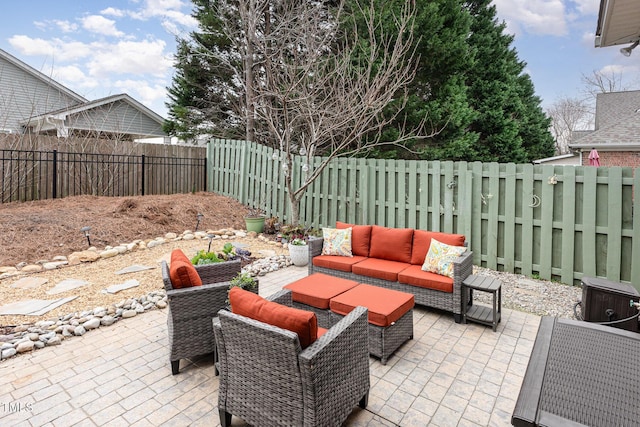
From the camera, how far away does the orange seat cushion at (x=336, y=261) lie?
4355 millimetres

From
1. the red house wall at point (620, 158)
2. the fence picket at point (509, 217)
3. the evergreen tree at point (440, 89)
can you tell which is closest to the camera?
the fence picket at point (509, 217)

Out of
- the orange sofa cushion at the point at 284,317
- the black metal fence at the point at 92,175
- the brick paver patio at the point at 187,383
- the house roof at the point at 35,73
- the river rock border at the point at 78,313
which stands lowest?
the brick paver patio at the point at 187,383

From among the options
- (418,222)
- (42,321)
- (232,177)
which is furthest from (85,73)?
(418,222)

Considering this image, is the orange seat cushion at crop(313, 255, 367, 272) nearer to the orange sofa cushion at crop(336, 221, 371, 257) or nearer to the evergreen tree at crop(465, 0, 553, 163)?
the orange sofa cushion at crop(336, 221, 371, 257)

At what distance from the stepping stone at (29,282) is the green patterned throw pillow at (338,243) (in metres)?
3.73

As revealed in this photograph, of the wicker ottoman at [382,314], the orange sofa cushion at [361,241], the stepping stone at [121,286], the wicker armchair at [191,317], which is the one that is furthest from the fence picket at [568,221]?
the stepping stone at [121,286]

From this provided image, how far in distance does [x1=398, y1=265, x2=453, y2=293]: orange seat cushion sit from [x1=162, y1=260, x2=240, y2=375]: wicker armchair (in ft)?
6.81

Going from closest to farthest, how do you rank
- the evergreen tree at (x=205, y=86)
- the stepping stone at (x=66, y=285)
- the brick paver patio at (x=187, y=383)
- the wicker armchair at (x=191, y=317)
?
the brick paver patio at (x=187, y=383)
the wicker armchair at (x=191, y=317)
the stepping stone at (x=66, y=285)
the evergreen tree at (x=205, y=86)

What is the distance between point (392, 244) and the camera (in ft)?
14.4

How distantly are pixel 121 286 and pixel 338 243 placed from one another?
2904mm

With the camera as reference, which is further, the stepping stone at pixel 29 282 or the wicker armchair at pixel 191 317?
the stepping stone at pixel 29 282

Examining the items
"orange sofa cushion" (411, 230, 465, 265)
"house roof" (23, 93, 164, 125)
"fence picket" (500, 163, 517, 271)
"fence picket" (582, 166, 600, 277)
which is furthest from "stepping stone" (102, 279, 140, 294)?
"house roof" (23, 93, 164, 125)

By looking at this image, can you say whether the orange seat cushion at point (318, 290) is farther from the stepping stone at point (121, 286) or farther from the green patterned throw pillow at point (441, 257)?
the stepping stone at point (121, 286)

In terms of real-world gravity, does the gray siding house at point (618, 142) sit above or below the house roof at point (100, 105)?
below
